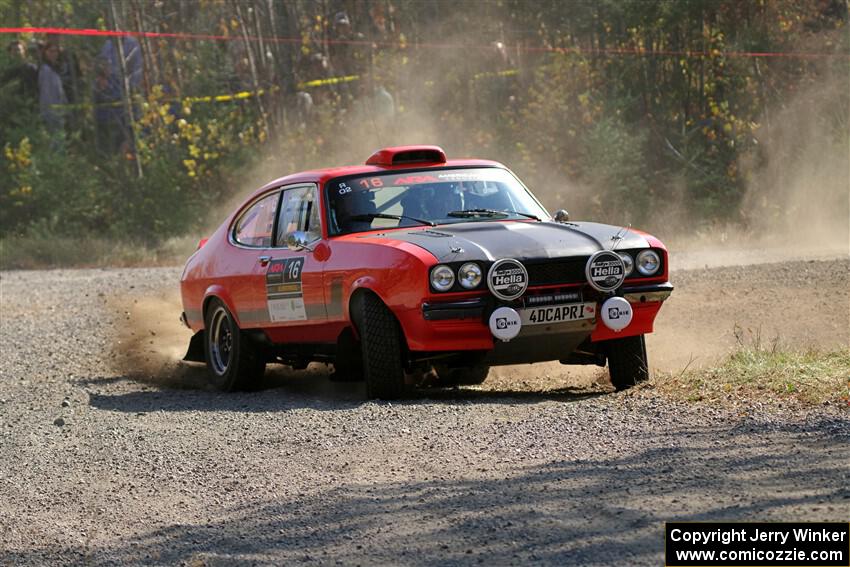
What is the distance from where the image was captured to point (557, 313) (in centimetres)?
858

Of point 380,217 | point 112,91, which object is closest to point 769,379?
point 380,217

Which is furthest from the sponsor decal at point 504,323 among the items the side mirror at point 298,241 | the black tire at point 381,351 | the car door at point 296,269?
the side mirror at point 298,241

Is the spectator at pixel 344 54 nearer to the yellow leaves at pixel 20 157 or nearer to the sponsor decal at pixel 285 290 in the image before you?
the yellow leaves at pixel 20 157

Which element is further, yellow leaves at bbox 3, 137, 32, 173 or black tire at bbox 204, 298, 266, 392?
yellow leaves at bbox 3, 137, 32, 173

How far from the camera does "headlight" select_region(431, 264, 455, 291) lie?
8.41m

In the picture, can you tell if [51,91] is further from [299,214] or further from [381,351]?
[381,351]

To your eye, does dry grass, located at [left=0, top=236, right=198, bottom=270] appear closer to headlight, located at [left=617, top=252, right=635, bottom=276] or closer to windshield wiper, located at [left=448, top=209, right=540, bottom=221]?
windshield wiper, located at [left=448, top=209, right=540, bottom=221]

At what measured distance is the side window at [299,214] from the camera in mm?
9942

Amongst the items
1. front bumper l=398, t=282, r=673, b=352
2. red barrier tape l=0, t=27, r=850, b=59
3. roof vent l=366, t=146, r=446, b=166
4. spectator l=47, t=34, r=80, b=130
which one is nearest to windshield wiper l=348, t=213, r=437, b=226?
roof vent l=366, t=146, r=446, b=166

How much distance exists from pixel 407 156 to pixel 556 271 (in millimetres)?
2170

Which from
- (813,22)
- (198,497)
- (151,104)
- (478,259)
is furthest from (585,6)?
(198,497)

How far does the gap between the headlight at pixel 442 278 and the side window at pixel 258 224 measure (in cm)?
248

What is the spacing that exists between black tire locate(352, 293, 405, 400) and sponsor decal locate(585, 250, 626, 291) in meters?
1.27

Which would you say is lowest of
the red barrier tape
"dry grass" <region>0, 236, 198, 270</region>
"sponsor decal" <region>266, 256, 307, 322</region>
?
"dry grass" <region>0, 236, 198, 270</region>
